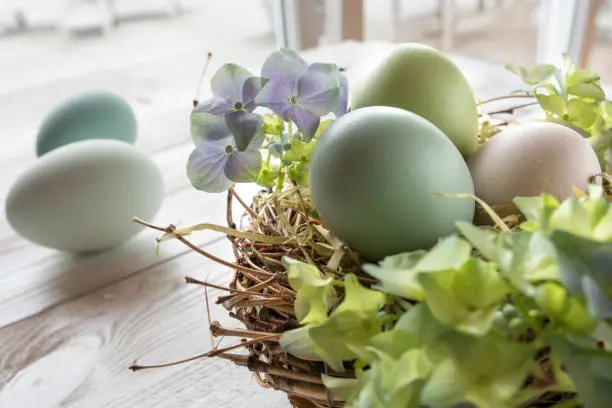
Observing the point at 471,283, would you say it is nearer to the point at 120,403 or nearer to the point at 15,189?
the point at 120,403

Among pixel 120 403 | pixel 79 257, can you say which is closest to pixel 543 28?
pixel 79 257

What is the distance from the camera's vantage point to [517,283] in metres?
0.24

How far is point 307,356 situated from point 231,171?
141 millimetres

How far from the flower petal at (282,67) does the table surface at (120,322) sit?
0.20 m

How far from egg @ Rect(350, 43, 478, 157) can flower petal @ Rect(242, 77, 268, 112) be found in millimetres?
67

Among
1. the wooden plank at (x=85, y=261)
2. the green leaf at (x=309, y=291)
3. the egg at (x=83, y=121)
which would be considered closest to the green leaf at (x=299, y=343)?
the green leaf at (x=309, y=291)

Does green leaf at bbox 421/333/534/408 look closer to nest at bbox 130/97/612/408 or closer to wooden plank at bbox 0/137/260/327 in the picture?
nest at bbox 130/97/612/408

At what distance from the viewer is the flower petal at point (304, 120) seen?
391mm

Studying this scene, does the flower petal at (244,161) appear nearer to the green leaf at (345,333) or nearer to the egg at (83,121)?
the green leaf at (345,333)

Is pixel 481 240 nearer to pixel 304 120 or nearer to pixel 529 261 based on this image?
pixel 529 261

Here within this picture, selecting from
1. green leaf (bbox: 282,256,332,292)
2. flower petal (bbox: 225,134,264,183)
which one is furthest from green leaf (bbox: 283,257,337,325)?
flower petal (bbox: 225,134,264,183)

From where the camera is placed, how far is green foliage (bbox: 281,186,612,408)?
0.73 feet

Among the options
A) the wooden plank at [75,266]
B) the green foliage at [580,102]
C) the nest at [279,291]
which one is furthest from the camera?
the wooden plank at [75,266]

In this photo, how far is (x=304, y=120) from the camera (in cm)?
39
